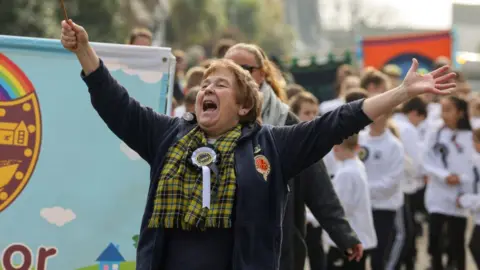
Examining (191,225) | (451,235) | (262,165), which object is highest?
(262,165)

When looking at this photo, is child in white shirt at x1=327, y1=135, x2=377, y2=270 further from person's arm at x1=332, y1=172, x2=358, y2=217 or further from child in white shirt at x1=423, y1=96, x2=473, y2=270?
child in white shirt at x1=423, y1=96, x2=473, y2=270

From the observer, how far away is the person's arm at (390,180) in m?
8.99

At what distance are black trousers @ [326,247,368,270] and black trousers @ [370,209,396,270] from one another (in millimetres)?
536

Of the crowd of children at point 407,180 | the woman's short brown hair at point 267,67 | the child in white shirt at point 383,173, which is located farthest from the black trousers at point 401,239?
the woman's short brown hair at point 267,67

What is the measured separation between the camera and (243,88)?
15.9 feet

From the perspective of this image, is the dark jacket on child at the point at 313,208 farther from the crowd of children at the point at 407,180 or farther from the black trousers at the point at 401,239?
the black trousers at the point at 401,239

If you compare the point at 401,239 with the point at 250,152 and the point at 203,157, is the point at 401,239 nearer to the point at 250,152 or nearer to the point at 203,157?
the point at 250,152

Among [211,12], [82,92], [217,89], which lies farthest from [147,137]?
[211,12]

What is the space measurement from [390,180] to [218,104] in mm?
4553

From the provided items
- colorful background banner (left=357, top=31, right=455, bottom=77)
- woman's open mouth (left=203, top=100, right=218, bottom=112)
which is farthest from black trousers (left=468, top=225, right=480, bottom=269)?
colorful background banner (left=357, top=31, right=455, bottom=77)

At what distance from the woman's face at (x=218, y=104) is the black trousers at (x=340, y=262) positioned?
351 centimetres

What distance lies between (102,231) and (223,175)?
1.47 m

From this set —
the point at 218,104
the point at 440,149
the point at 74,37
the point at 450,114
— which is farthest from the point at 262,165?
the point at 440,149

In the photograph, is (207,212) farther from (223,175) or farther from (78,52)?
(78,52)
